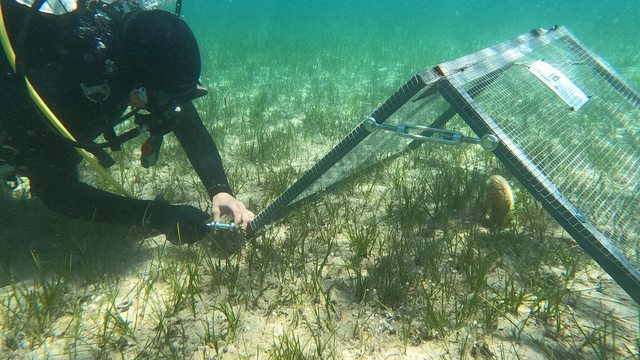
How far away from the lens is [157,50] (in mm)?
1706

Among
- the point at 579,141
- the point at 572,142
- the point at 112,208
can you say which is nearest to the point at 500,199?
the point at 572,142

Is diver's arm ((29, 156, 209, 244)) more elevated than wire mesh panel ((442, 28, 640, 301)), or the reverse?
wire mesh panel ((442, 28, 640, 301))

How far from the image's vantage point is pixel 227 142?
5062 millimetres

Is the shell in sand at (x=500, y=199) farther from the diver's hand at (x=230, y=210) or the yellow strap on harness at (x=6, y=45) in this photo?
the yellow strap on harness at (x=6, y=45)

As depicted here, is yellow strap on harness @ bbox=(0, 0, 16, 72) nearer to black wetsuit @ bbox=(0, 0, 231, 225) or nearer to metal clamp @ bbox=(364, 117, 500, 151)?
black wetsuit @ bbox=(0, 0, 231, 225)

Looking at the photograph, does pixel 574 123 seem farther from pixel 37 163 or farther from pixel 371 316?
pixel 37 163

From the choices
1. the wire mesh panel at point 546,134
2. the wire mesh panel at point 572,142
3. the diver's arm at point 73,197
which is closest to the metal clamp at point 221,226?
the wire mesh panel at point 546,134

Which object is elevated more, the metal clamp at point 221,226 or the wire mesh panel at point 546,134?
the wire mesh panel at point 546,134

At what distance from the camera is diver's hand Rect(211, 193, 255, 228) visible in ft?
7.71

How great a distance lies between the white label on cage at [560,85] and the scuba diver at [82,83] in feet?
9.01

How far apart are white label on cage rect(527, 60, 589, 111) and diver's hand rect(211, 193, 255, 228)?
2717 millimetres

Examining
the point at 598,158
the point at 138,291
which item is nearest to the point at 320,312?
the point at 138,291

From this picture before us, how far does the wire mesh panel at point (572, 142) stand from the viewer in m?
1.70

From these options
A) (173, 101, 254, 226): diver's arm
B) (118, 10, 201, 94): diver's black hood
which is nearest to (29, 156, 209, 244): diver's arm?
(173, 101, 254, 226): diver's arm
